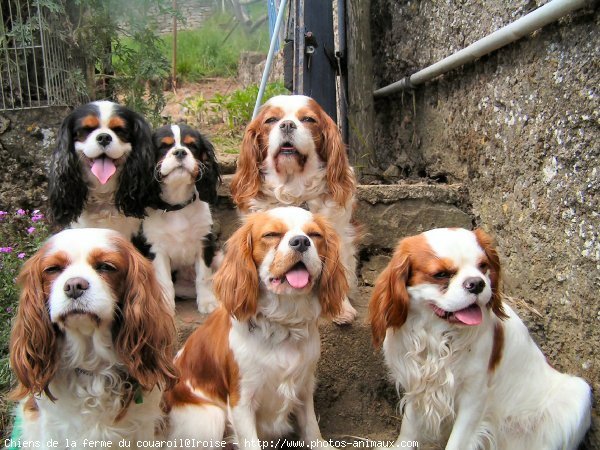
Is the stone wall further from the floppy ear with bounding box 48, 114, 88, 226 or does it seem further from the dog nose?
the floppy ear with bounding box 48, 114, 88, 226

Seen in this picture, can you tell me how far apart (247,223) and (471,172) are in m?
1.82

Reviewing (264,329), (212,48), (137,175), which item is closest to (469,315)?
(264,329)

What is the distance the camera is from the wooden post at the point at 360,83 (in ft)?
15.8

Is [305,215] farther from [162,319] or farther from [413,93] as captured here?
[413,93]

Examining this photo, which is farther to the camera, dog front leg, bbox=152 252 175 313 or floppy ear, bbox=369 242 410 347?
dog front leg, bbox=152 252 175 313

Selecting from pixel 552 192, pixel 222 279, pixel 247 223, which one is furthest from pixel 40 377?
pixel 552 192

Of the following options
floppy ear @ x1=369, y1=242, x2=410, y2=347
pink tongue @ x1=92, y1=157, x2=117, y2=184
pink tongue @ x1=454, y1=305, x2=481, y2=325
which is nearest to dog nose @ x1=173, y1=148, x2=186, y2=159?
pink tongue @ x1=92, y1=157, x2=117, y2=184

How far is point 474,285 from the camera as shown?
7.74 feet

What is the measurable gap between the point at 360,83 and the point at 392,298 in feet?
9.07

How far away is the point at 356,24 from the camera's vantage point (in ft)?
15.8

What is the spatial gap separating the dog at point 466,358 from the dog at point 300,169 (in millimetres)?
796

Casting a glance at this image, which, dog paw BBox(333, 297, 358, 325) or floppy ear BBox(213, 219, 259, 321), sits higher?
floppy ear BBox(213, 219, 259, 321)

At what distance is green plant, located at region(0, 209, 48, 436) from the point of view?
129 inches

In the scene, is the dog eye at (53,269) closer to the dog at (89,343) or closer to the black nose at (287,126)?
the dog at (89,343)
